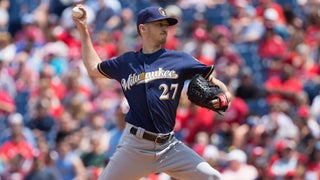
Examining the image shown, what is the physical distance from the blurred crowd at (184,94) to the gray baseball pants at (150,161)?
233 cm

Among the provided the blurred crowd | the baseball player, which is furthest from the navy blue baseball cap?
the blurred crowd

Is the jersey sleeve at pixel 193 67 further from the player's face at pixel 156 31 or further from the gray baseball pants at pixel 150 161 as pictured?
the gray baseball pants at pixel 150 161

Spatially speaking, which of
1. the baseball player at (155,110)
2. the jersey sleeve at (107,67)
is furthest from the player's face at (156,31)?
the jersey sleeve at (107,67)

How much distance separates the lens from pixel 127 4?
58.9 ft

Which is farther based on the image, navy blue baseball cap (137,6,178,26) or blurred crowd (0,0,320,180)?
blurred crowd (0,0,320,180)

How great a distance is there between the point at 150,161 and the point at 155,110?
43cm

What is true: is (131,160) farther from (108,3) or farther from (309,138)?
(108,3)

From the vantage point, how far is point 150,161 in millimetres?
8086

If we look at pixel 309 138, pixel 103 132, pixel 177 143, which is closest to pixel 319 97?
pixel 309 138

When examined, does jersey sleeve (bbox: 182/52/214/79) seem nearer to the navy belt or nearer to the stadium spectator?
the navy belt

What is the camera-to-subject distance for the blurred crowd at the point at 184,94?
1282 centimetres

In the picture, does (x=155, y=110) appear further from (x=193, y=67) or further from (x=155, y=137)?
(x=193, y=67)

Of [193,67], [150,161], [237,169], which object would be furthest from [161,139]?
[237,169]

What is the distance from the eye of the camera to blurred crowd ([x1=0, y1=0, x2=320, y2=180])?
1282 centimetres
